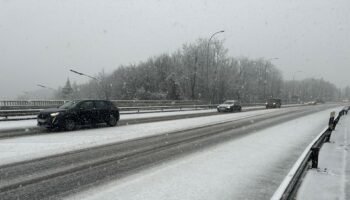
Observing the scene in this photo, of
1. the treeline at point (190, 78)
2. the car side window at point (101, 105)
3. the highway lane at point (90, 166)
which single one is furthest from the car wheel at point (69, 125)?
the treeline at point (190, 78)

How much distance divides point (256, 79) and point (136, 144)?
4092 inches

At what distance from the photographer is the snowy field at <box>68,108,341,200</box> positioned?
663cm

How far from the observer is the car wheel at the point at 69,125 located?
55.6 feet

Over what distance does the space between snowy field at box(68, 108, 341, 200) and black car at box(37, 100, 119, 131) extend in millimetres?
8130

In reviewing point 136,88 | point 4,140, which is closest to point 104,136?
point 4,140

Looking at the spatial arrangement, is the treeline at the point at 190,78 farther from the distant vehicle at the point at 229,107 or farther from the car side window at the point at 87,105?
the car side window at the point at 87,105

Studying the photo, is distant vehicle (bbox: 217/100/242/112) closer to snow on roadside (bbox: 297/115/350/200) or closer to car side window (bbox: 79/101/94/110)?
car side window (bbox: 79/101/94/110)

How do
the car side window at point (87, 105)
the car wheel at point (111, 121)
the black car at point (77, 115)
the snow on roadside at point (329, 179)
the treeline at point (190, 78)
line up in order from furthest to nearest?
the treeline at point (190, 78) < the car wheel at point (111, 121) < the car side window at point (87, 105) < the black car at point (77, 115) < the snow on roadside at point (329, 179)

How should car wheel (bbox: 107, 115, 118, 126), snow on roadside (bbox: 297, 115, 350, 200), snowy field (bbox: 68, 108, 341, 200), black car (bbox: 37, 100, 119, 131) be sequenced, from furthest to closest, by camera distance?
car wheel (bbox: 107, 115, 118, 126) → black car (bbox: 37, 100, 119, 131) → snow on roadside (bbox: 297, 115, 350, 200) → snowy field (bbox: 68, 108, 341, 200)

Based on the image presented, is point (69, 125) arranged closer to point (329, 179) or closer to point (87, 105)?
point (87, 105)

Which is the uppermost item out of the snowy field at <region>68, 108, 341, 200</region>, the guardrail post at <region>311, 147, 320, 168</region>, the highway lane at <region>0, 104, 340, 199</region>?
the guardrail post at <region>311, 147, 320, 168</region>

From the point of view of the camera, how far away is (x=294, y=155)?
1138 centimetres

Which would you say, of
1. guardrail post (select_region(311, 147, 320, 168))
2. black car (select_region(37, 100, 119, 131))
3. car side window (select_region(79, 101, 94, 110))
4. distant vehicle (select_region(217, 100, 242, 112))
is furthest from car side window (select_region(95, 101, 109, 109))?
distant vehicle (select_region(217, 100, 242, 112))

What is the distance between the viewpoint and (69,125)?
672 inches
